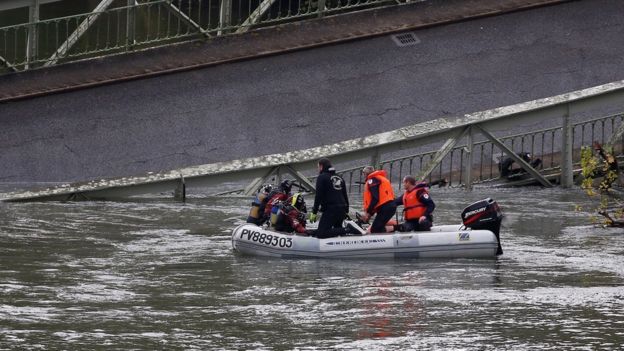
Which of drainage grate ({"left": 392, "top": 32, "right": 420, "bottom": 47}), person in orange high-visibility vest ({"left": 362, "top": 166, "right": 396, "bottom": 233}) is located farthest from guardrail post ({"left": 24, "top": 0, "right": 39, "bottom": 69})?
person in orange high-visibility vest ({"left": 362, "top": 166, "right": 396, "bottom": 233})

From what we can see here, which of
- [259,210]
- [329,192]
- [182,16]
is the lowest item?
[259,210]

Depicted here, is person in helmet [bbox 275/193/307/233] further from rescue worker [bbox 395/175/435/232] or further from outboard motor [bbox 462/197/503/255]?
outboard motor [bbox 462/197/503/255]

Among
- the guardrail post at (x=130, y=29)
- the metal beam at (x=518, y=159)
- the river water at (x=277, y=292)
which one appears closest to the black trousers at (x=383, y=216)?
the river water at (x=277, y=292)

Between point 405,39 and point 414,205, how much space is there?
11.3 meters

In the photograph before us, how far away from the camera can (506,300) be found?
2053 cm

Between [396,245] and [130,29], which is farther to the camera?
[130,29]

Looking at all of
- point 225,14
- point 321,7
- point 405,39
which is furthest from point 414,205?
point 225,14

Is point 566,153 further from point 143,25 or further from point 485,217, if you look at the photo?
point 143,25

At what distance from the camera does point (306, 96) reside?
35.2 m

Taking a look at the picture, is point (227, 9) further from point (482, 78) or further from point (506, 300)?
point (506, 300)

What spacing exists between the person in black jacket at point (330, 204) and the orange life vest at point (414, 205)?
102 cm

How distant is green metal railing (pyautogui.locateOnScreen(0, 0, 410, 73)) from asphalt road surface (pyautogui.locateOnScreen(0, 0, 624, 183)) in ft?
3.84

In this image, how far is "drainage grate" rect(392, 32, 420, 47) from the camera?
36031 millimetres

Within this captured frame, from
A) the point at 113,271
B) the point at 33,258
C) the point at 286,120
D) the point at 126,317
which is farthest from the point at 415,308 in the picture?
the point at 286,120
